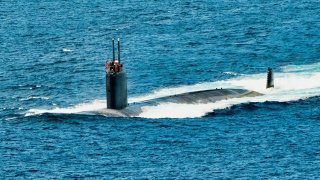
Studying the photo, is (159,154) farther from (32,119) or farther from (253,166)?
(32,119)

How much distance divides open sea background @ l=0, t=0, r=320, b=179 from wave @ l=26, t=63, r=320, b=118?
120 millimetres

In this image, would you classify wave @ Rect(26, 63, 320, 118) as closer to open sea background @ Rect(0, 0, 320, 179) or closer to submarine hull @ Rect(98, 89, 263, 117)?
open sea background @ Rect(0, 0, 320, 179)

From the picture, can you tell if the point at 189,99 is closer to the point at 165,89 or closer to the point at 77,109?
the point at 165,89

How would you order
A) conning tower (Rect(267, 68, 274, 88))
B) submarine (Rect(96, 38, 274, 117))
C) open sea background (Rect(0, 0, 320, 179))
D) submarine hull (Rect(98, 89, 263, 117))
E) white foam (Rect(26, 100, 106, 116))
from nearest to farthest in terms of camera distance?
open sea background (Rect(0, 0, 320, 179))
submarine hull (Rect(98, 89, 263, 117))
submarine (Rect(96, 38, 274, 117))
white foam (Rect(26, 100, 106, 116))
conning tower (Rect(267, 68, 274, 88))

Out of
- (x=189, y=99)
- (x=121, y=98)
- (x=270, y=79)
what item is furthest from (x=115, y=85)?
(x=270, y=79)

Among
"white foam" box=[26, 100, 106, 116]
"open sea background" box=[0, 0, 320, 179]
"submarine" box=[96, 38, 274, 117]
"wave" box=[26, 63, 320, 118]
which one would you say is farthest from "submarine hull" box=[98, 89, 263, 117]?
"white foam" box=[26, 100, 106, 116]

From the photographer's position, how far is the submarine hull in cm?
11088

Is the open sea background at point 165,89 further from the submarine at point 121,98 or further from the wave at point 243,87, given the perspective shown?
the submarine at point 121,98

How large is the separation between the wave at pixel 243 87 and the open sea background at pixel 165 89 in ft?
0.39

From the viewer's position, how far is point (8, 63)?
14325 cm

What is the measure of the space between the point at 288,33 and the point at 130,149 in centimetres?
6728

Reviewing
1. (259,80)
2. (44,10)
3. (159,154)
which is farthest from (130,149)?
(44,10)

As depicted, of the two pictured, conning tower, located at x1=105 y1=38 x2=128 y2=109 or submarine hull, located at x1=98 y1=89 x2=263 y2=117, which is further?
conning tower, located at x1=105 y1=38 x2=128 y2=109

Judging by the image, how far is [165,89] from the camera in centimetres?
12781
